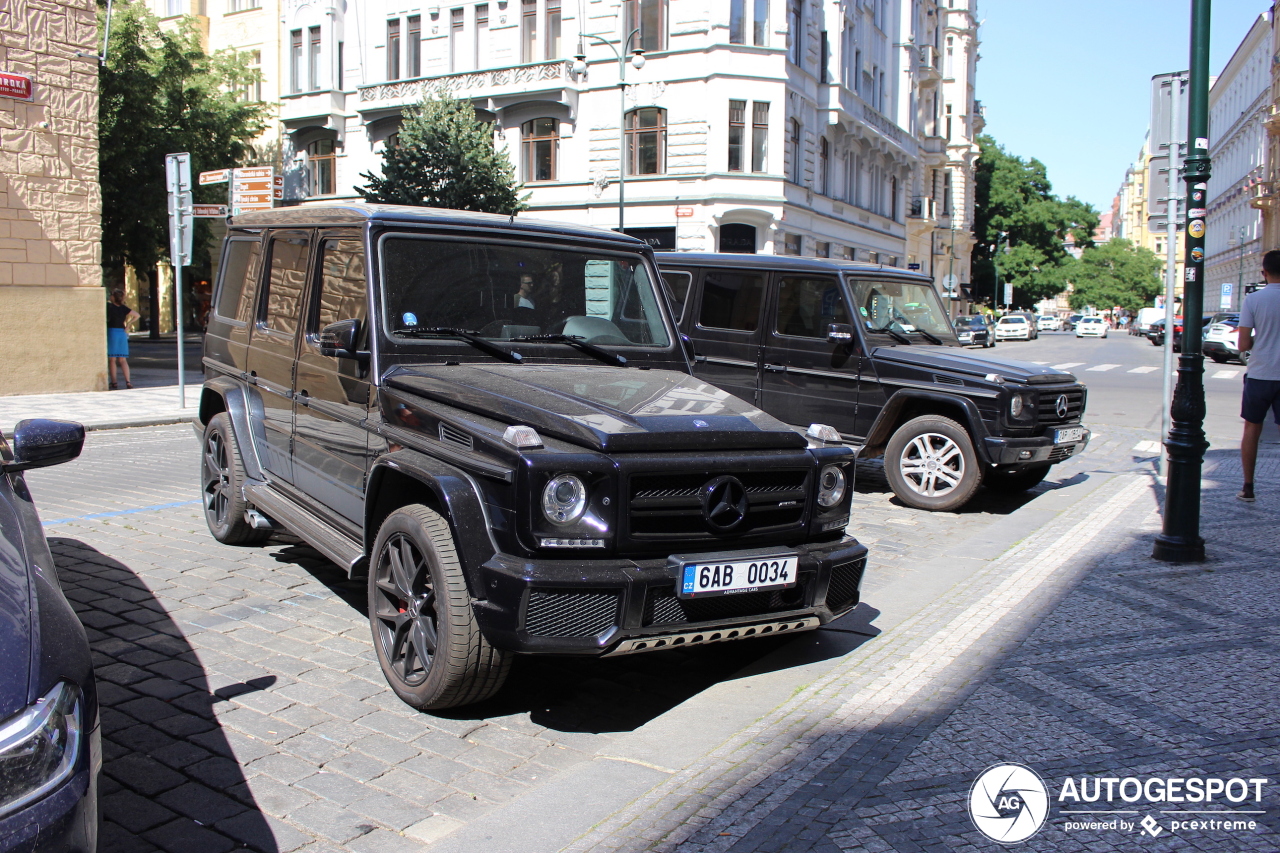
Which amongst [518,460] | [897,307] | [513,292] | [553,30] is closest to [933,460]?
[897,307]

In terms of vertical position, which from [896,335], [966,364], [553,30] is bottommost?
[966,364]

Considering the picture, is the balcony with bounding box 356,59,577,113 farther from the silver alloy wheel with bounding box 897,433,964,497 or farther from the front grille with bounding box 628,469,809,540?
the front grille with bounding box 628,469,809,540

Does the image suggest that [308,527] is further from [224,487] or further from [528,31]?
[528,31]

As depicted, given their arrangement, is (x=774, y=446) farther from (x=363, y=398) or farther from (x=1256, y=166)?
(x=1256, y=166)

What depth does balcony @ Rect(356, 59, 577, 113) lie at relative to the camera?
113ft

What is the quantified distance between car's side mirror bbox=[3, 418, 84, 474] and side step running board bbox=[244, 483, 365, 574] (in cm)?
132

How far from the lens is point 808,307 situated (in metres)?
9.33

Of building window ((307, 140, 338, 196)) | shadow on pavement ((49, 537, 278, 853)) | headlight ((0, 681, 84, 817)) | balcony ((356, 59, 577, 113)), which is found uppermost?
balcony ((356, 59, 577, 113))

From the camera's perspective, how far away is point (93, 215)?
707 inches

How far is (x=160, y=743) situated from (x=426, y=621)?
102 cm

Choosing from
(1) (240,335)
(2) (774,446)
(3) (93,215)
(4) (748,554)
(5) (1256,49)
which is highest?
(5) (1256,49)

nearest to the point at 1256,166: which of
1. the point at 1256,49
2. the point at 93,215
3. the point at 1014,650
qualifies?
the point at 1256,49

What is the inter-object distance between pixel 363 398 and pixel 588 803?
7.02 ft

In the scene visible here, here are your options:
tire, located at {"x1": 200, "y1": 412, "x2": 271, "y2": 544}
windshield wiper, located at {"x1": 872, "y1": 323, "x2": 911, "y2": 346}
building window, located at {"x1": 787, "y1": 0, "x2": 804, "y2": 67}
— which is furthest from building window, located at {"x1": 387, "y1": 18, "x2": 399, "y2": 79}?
tire, located at {"x1": 200, "y1": 412, "x2": 271, "y2": 544}
